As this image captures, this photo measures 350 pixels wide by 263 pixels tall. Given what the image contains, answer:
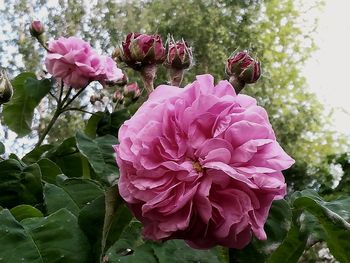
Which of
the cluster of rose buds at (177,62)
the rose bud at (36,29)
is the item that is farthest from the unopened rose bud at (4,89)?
the rose bud at (36,29)

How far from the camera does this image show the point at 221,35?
30.8 ft

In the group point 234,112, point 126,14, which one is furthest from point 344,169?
point 126,14

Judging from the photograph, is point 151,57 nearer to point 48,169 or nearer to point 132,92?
point 48,169

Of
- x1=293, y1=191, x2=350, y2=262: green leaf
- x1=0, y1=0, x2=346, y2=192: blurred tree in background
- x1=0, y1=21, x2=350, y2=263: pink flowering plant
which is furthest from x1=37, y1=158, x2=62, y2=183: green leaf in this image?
x1=0, y1=0, x2=346, y2=192: blurred tree in background

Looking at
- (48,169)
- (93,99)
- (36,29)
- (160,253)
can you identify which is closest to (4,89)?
(48,169)

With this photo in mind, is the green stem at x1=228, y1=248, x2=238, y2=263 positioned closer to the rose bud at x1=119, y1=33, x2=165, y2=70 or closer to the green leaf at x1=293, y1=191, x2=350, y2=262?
the green leaf at x1=293, y1=191, x2=350, y2=262

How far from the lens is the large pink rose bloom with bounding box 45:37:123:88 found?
0.98 m

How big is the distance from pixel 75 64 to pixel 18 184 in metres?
0.37

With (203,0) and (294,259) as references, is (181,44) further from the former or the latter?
(203,0)

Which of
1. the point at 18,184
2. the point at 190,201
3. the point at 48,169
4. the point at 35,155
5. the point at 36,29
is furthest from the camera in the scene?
the point at 36,29

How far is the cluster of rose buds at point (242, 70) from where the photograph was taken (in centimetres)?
61

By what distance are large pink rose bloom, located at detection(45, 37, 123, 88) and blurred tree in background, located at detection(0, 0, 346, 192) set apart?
7600 mm

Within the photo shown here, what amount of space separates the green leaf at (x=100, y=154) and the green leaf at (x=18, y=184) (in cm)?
6

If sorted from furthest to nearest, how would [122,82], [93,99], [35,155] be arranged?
[93,99] < [122,82] < [35,155]
